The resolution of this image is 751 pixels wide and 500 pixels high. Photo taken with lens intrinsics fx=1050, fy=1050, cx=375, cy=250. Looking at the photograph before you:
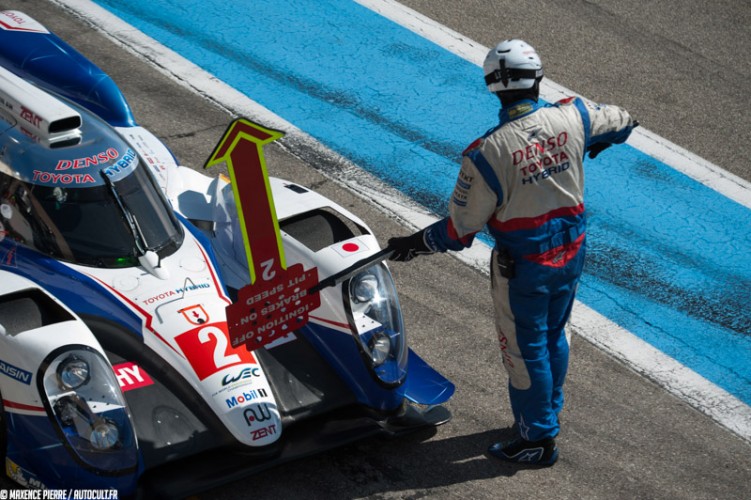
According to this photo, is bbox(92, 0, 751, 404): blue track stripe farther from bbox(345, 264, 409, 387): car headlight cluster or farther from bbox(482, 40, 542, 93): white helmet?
bbox(482, 40, 542, 93): white helmet

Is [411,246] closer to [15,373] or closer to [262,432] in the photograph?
[262,432]

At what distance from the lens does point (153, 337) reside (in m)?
5.40

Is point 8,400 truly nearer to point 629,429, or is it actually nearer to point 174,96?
point 629,429

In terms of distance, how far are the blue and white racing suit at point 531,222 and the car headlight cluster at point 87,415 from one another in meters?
1.82

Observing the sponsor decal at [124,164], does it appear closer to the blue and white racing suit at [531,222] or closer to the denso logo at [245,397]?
the denso logo at [245,397]

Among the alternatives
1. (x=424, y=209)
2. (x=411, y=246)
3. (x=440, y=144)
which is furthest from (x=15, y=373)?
(x=440, y=144)

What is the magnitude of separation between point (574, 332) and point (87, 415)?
3409 mm

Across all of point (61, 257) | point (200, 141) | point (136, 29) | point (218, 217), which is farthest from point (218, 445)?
point (136, 29)

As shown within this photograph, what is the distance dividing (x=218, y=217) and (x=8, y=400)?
6.57 feet

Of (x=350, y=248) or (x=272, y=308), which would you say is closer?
(x=272, y=308)

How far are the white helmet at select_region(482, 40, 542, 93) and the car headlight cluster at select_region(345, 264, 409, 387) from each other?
4.18 ft

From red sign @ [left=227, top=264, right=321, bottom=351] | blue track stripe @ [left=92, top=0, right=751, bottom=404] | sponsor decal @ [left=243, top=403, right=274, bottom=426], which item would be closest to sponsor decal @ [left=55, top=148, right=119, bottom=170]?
red sign @ [left=227, top=264, right=321, bottom=351]

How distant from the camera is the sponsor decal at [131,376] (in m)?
5.27

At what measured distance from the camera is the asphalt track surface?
18.6 feet
